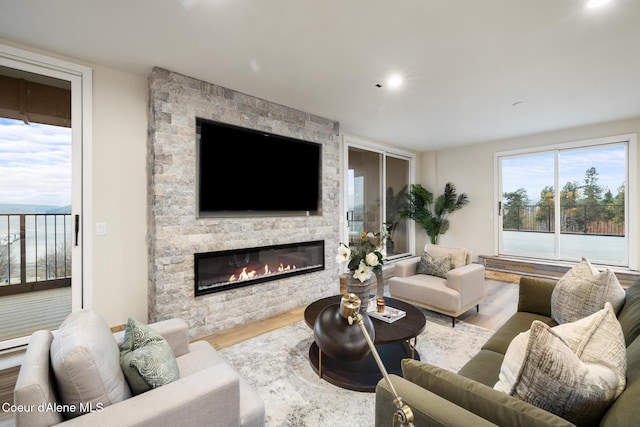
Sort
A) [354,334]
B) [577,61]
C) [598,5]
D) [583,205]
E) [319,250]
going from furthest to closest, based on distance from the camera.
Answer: [583,205], [319,250], [577,61], [598,5], [354,334]

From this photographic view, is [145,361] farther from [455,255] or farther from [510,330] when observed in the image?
[455,255]

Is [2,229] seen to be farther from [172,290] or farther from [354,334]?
[354,334]

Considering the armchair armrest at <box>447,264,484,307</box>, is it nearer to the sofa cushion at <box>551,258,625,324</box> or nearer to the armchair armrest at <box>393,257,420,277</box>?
the armchair armrest at <box>393,257,420,277</box>

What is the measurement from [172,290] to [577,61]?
4380 mm

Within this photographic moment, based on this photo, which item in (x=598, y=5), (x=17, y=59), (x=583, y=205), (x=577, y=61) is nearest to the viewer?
(x=598, y=5)

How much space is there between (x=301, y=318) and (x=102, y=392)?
2478mm

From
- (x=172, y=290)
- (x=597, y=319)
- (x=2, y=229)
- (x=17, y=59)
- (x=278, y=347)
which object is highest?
(x=17, y=59)

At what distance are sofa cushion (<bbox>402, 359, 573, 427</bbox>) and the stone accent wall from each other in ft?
7.86

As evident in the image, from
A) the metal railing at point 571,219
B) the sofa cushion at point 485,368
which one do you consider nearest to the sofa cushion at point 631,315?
the sofa cushion at point 485,368

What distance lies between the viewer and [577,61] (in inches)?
102

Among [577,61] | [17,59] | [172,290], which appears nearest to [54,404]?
[172,290]

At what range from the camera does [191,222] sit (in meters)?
2.89

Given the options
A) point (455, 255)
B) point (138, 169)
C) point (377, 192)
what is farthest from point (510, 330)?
point (377, 192)

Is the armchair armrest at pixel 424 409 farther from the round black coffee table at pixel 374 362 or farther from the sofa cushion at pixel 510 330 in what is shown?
the sofa cushion at pixel 510 330
